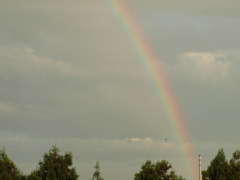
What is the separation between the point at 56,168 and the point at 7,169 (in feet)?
21.6

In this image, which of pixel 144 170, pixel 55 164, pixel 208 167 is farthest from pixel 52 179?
pixel 208 167

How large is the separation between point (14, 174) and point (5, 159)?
2.21 meters

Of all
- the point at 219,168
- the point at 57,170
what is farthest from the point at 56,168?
the point at 219,168

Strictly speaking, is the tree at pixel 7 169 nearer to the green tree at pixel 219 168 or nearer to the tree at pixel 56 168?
the tree at pixel 56 168

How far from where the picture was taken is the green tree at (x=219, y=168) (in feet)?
270

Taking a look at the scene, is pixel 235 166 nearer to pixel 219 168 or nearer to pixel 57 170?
pixel 219 168

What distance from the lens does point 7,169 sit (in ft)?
248

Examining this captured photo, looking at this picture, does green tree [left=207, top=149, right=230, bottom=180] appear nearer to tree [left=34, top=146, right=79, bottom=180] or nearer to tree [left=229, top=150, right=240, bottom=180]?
tree [left=229, top=150, right=240, bottom=180]

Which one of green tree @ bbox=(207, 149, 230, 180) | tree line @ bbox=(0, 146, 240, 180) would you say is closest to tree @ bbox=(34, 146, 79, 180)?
tree line @ bbox=(0, 146, 240, 180)

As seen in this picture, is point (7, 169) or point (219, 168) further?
point (219, 168)

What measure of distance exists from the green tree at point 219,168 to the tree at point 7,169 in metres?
26.6

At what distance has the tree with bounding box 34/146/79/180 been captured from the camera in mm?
77375

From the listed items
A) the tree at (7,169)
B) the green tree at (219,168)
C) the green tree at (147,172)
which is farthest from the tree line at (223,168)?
the tree at (7,169)

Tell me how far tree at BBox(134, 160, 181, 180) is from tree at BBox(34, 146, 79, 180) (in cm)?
858
